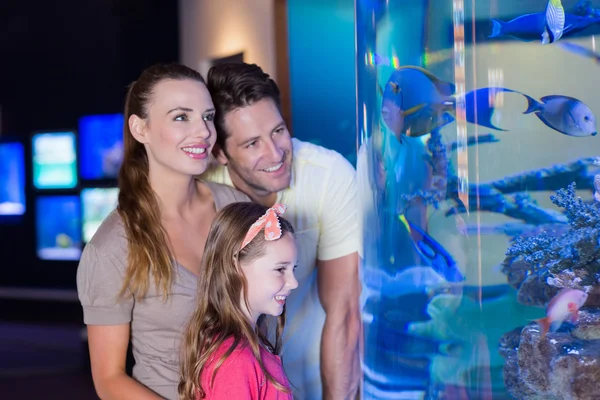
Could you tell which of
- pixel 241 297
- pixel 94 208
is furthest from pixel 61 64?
pixel 241 297

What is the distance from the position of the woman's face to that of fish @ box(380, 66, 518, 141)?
1.54 feet

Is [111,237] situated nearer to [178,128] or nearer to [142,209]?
[142,209]

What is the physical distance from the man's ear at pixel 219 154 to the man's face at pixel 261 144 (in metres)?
0.05

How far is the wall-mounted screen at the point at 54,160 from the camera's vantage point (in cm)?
823

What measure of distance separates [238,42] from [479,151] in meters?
4.71

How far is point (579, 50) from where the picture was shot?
1407 millimetres

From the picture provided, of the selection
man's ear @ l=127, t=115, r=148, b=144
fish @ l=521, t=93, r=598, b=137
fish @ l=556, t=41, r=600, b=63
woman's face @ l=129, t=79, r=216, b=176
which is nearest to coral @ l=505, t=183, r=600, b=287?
fish @ l=521, t=93, r=598, b=137

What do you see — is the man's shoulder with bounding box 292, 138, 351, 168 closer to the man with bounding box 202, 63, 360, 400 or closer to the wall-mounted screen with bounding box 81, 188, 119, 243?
the man with bounding box 202, 63, 360, 400

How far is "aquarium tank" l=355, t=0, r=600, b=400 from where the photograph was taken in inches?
53.0

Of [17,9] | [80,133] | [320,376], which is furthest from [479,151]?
[17,9]

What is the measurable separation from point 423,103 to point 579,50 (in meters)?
0.30

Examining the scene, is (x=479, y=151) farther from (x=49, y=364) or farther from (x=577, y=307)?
(x=49, y=364)

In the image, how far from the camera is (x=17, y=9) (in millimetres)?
8453

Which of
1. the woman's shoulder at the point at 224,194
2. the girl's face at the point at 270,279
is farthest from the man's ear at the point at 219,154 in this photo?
the girl's face at the point at 270,279
